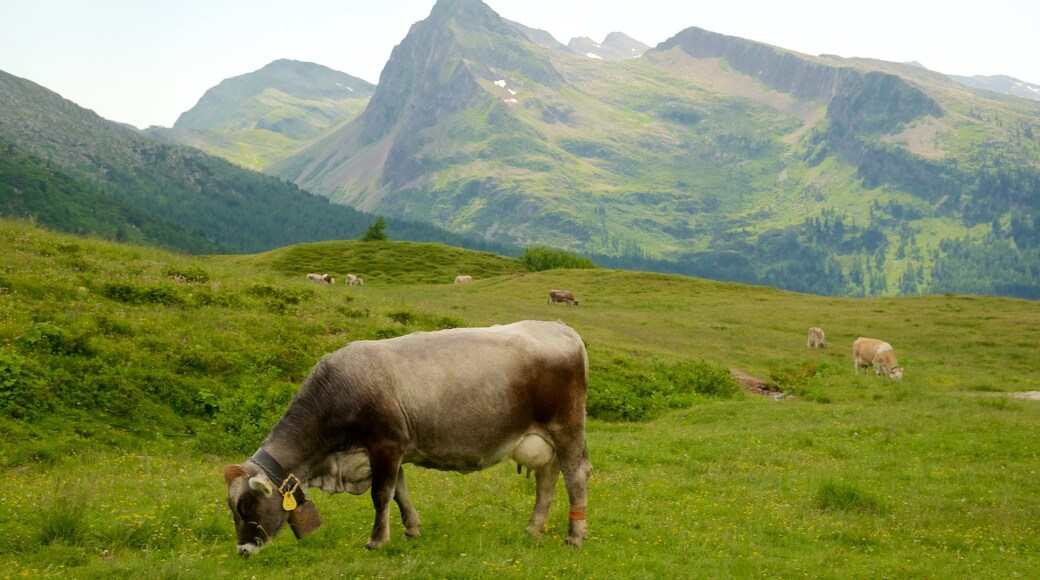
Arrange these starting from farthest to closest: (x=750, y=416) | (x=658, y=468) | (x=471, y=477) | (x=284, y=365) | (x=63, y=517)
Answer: (x=750, y=416) < (x=284, y=365) < (x=658, y=468) < (x=471, y=477) < (x=63, y=517)

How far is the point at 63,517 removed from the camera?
1135 centimetres

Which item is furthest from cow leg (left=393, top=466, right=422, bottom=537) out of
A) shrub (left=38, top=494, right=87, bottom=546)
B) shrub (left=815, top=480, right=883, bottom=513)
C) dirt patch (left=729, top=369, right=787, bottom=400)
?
dirt patch (left=729, top=369, right=787, bottom=400)

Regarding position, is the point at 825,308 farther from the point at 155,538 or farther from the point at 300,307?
the point at 155,538

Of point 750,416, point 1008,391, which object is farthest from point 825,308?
point 750,416

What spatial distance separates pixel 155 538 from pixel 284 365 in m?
14.3

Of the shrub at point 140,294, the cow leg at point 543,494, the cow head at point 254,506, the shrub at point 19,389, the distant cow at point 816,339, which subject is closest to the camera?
the cow head at point 254,506

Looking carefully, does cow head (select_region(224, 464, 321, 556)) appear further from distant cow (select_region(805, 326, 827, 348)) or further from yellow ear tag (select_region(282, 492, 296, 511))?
distant cow (select_region(805, 326, 827, 348))

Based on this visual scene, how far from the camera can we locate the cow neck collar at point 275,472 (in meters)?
11.0

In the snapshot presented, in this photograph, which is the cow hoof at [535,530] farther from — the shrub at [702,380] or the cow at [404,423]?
the shrub at [702,380]

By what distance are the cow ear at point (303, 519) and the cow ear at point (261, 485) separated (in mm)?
635

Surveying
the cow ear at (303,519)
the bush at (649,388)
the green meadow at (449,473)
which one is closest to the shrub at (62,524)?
the green meadow at (449,473)

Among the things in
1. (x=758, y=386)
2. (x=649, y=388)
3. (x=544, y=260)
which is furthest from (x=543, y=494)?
(x=544, y=260)

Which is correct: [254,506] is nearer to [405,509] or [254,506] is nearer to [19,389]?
[405,509]

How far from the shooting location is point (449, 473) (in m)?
18.3
